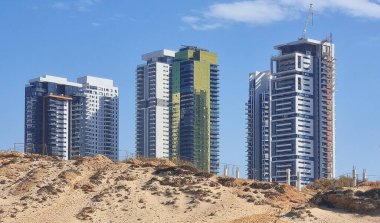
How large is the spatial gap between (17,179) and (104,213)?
11485 mm

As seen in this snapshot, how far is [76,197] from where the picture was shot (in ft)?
225

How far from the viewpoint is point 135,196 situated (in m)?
67.6

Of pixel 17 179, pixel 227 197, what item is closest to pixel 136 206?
pixel 227 197

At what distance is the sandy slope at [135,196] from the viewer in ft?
208

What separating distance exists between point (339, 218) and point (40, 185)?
25570mm

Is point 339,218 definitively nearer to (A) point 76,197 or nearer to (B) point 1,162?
(A) point 76,197

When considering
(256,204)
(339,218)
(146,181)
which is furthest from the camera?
(146,181)

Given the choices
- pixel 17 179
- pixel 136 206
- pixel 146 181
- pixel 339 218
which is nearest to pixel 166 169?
pixel 146 181

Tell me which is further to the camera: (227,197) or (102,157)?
(102,157)

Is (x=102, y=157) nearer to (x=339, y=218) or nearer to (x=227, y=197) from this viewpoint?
(x=227, y=197)

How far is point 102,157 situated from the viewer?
79375 mm

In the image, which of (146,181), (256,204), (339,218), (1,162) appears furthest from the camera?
(1,162)

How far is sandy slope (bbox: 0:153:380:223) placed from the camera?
63500 mm

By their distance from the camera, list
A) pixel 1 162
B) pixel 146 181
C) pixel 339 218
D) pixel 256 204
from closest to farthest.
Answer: pixel 339 218 < pixel 256 204 < pixel 146 181 < pixel 1 162
